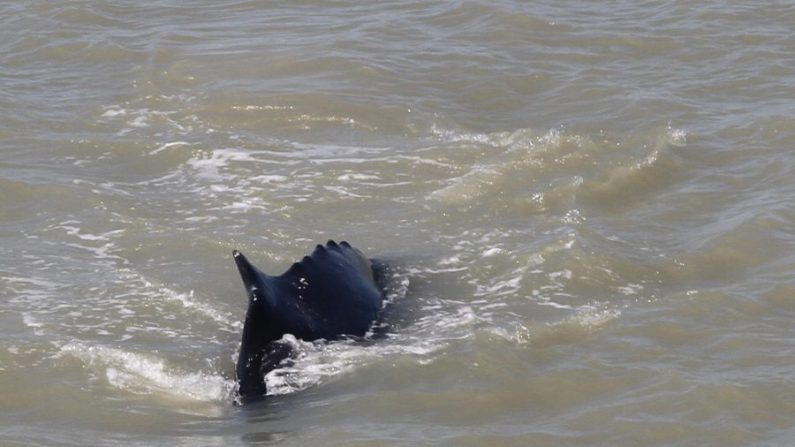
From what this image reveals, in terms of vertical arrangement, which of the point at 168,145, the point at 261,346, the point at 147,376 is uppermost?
the point at 168,145

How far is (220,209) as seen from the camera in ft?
38.2

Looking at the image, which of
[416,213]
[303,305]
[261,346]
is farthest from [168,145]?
[261,346]

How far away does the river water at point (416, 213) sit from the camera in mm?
8031

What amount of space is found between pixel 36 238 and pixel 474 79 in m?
5.67

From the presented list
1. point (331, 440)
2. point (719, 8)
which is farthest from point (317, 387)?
point (719, 8)

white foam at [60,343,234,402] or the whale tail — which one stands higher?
the whale tail

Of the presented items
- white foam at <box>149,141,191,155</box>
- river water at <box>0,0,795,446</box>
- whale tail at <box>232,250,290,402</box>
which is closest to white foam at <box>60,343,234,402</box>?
river water at <box>0,0,795,446</box>

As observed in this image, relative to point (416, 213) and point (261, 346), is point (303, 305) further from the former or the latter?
point (416, 213)

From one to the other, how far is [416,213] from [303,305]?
318cm

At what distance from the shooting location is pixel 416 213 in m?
11.4

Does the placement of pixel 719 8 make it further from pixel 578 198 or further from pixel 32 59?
pixel 32 59

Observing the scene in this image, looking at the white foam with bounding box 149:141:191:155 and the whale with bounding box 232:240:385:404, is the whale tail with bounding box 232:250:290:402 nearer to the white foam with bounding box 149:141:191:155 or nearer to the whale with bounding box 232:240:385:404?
the whale with bounding box 232:240:385:404

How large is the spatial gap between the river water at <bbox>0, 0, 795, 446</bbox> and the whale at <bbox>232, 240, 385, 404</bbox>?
151 mm

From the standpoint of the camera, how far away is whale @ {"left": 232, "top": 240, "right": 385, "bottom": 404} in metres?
7.79
